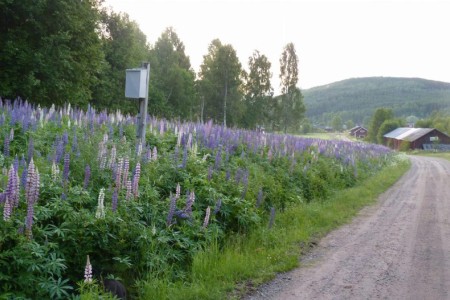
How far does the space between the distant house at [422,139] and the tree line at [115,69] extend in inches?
1575

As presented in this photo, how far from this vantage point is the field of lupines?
4047 mm

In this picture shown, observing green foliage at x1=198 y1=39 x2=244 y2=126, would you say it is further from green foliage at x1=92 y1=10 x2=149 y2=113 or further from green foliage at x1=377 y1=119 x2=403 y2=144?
green foliage at x1=377 y1=119 x2=403 y2=144

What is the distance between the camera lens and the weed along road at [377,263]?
526 cm

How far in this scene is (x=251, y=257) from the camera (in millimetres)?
6152

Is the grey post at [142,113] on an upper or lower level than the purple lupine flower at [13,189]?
upper

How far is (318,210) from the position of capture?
9.67m

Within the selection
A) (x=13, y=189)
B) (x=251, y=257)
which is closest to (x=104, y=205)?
(x=13, y=189)

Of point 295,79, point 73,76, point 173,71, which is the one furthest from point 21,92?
point 295,79


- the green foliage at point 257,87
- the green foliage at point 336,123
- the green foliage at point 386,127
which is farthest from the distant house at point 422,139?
the green foliage at point 336,123

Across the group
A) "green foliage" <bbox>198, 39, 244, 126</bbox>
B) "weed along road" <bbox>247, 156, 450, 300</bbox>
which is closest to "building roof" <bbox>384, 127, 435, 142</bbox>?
"green foliage" <bbox>198, 39, 244, 126</bbox>

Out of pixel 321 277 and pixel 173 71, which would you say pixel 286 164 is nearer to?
pixel 321 277

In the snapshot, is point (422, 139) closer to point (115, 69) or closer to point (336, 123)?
point (115, 69)

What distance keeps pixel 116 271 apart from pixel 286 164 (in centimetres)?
809

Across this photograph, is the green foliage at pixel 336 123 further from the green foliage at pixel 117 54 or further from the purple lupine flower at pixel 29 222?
the purple lupine flower at pixel 29 222
